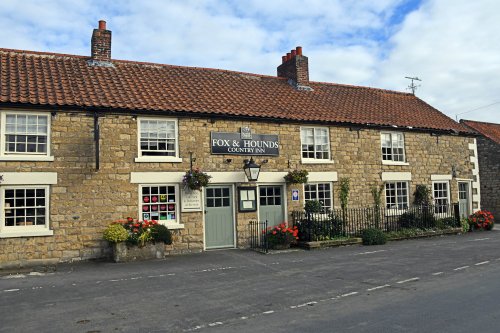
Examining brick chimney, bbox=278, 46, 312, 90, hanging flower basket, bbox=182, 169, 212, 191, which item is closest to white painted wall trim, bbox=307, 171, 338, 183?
hanging flower basket, bbox=182, 169, 212, 191

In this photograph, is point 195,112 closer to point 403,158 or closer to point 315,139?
point 315,139

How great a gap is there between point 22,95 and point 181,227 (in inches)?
234

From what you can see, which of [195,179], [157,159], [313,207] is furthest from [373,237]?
[157,159]

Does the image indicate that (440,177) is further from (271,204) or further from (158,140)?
(158,140)

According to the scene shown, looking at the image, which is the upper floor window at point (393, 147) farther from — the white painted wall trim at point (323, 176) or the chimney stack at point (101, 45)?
the chimney stack at point (101, 45)

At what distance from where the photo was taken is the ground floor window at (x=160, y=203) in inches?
512

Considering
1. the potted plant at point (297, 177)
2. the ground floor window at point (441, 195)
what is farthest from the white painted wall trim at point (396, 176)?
the potted plant at point (297, 177)

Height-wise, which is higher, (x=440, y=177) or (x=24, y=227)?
(x=440, y=177)

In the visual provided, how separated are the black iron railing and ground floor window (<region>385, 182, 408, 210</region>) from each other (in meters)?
0.28

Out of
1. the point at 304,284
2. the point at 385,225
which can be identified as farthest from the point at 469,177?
the point at 304,284

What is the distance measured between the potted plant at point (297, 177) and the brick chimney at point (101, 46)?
7.67 meters

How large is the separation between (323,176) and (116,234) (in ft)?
25.7

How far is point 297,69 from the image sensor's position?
18719mm

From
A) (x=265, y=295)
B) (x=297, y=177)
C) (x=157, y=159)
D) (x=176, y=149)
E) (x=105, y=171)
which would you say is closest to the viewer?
(x=265, y=295)
